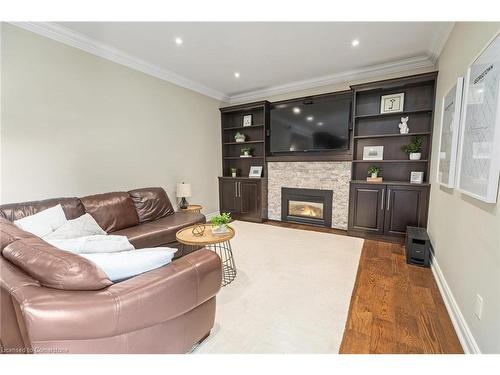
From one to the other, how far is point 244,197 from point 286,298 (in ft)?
9.82

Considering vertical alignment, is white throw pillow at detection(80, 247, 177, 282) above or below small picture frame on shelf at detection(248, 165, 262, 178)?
below

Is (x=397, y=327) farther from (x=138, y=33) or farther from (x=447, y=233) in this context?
(x=138, y=33)

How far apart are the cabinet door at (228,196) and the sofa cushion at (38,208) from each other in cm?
288

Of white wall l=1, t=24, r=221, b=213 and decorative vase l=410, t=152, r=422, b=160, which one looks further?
decorative vase l=410, t=152, r=422, b=160

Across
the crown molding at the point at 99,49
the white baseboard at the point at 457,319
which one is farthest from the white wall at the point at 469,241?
the crown molding at the point at 99,49

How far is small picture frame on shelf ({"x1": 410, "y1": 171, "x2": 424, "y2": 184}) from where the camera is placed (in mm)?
3390

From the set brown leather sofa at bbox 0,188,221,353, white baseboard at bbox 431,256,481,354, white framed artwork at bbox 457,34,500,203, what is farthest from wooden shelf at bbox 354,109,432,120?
brown leather sofa at bbox 0,188,221,353

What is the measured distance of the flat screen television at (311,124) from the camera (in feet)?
12.9

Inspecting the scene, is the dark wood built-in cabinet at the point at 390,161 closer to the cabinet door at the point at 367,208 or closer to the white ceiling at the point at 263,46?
the cabinet door at the point at 367,208

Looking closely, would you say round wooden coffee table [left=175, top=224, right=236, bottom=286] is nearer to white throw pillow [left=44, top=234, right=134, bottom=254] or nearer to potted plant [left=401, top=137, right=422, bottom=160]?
white throw pillow [left=44, top=234, right=134, bottom=254]

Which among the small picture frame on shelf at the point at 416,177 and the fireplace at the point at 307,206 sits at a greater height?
the small picture frame on shelf at the point at 416,177

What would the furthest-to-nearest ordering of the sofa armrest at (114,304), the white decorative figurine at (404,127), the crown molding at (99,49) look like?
the white decorative figurine at (404,127) → the crown molding at (99,49) → the sofa armrest at (114,304)

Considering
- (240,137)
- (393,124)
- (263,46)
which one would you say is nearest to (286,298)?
(263,46)

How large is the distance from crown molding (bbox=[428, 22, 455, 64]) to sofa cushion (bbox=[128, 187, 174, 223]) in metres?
4.15
